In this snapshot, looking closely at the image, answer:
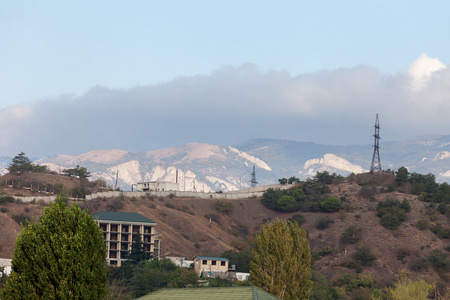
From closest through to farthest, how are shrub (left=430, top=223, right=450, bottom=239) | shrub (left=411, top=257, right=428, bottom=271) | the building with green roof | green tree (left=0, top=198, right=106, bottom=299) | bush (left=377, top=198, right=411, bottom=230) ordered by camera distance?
green tree (left=0, top=198, right=106, bottom=299), the building with green roof, shrub (left=411, top=257, right=428, bottom=271), shrub (left=430, top=223, right=450, bottom=239), bush (left=377, top=198, right=411, bottom=230)

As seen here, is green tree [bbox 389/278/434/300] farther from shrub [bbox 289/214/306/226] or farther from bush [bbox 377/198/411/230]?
shrub [bbox 289/214/306/226]

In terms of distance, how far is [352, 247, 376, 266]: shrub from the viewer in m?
136

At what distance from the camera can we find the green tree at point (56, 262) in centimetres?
3528

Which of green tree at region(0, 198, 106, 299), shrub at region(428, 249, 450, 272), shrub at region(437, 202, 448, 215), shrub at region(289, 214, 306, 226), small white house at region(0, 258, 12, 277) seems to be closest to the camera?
green tree at region(0, 198, 106, 299)

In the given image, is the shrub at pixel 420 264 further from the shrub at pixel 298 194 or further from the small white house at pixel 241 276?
the shrub at pixel 298 194

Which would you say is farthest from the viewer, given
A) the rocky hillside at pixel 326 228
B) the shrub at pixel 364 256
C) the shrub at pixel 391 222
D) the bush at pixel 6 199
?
the bush at pixel 6 199

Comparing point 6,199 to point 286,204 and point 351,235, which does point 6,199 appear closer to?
point 286,204

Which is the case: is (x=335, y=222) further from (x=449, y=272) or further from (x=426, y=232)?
(x=449, y=272)

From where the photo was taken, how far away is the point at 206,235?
15300cm

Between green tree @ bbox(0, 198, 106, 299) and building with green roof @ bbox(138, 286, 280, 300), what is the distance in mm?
15218

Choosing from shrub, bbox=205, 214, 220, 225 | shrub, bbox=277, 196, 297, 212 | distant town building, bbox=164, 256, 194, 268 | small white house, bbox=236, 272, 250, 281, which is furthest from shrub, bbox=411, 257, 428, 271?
shrub, bbox=205, 214, 220, 225

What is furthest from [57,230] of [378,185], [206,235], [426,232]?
[378,185]

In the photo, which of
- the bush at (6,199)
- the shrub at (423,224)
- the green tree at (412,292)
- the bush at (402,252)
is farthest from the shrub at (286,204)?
the green tree at (412,292)

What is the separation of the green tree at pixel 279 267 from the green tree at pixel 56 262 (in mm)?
38877
